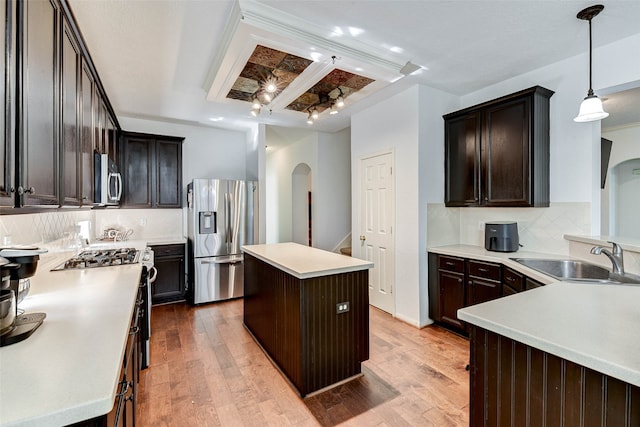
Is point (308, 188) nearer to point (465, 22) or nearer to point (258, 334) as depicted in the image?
point (258, 334)

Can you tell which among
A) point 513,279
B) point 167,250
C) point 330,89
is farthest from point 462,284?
point 167,250

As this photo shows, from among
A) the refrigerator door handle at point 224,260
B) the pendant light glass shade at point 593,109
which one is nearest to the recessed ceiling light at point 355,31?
the pendant light glass shade at point 593,109

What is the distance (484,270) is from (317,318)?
5.73 ft

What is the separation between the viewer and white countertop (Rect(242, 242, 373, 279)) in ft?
7.03

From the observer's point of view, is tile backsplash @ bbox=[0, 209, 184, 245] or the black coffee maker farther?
tile backsplash @ bbox=[0, 209, 184, 245]

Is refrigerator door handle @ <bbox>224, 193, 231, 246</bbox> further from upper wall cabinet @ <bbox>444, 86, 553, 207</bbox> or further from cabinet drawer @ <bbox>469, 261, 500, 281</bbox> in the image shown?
cabinet drawer @ <bbox>469, 261, 500, 281</bbox>

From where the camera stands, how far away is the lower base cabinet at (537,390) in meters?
0.85

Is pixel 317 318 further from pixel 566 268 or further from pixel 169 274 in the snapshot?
pixel 169 274

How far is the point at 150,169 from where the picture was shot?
4246 mm

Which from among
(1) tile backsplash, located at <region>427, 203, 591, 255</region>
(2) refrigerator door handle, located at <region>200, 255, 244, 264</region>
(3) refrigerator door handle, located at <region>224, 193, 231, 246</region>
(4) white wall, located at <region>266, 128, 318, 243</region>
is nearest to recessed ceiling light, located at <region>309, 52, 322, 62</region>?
(1) tile backsplash, located at <region>427, 203, 591, 255</region>

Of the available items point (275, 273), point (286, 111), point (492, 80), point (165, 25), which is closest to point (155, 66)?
point (165, 25)

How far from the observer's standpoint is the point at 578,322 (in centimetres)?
107

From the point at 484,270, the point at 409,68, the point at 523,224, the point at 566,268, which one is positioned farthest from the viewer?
the point at 523,224

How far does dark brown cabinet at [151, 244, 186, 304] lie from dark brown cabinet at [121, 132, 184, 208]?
71 cm
